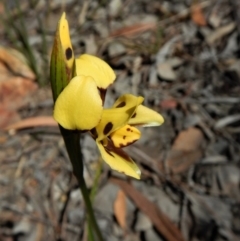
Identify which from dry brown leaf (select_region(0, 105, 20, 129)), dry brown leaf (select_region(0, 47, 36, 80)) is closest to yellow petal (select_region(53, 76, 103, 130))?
dry brown leaf (select_region(0, 105, 20, 129))

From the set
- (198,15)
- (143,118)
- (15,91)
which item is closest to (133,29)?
(198,15)

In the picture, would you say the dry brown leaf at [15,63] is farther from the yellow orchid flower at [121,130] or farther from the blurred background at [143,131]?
the yellow orchid flower at [121,130]

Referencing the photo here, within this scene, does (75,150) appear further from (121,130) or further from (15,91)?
(15,91)

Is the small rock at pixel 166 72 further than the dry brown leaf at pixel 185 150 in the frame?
Yes

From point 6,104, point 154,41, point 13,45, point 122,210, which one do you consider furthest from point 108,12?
point 122,210

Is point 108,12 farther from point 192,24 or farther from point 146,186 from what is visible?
point 146,186

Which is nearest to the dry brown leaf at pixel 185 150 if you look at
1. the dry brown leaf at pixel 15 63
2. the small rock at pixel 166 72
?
the small rock at pixel 166 72
